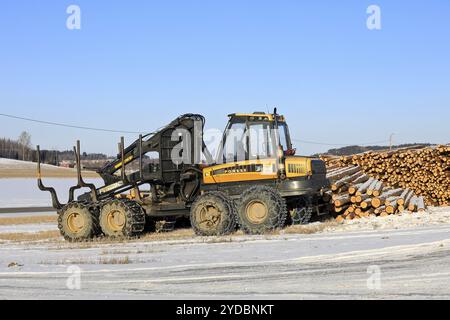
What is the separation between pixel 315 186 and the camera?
15477 mm

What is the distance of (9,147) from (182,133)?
111816 millimetres

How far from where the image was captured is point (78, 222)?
16.8m

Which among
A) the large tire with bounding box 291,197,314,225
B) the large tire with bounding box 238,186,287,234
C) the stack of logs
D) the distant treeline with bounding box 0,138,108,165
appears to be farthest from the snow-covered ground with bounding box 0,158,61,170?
the large tire with bounding box 238,186,287,234

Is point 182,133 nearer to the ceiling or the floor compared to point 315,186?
nearer to the ceiling

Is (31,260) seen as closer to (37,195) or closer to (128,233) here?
(128,233)

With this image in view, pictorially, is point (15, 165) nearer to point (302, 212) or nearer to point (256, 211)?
point (302, 212)

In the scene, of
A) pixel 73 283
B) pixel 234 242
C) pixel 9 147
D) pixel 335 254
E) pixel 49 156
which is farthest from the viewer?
pixel 9 147

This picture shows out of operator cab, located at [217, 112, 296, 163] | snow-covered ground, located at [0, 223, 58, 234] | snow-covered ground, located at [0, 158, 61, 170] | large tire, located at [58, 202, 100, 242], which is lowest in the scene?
snow-covered ground, located at [0, 223, 58, 234]

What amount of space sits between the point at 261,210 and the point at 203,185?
2.04 meters

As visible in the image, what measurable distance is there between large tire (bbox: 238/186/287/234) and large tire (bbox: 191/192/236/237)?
0.30 meters

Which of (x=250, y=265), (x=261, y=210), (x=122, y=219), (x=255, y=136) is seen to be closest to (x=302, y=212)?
(x=261, y=210)

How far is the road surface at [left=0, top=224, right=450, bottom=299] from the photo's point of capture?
8.41 m

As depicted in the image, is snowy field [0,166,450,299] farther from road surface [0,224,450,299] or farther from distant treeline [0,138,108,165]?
distant treeline [0,138,108,165]
